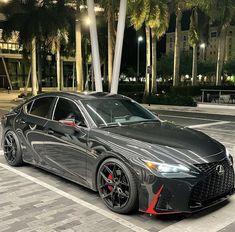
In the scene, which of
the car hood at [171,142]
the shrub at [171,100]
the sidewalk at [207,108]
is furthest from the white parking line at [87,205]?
the shrub at [171,100]

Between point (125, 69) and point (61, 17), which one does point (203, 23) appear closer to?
point (61, 17)

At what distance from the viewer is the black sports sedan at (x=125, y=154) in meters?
4.16

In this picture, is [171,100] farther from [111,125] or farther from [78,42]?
[111,125]

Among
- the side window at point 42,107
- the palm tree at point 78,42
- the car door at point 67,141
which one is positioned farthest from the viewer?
the palm tree at point 78,42

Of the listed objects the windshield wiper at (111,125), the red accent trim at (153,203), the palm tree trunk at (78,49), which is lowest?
the red accent trim at (153,203)

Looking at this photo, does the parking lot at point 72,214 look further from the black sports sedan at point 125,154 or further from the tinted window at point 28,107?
the tinted window at point 28,107

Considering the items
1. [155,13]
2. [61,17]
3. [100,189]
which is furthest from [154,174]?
[61,17]

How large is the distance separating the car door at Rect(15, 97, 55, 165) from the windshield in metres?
0.97

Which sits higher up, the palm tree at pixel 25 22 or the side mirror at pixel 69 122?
the palm tree at pixel 25 22

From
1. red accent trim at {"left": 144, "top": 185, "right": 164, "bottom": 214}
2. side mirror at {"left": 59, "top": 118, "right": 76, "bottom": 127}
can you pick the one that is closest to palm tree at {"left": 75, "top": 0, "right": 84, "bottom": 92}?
side mirror at {"left": 59, "top": 118, "right": 76, "bottom": 127}

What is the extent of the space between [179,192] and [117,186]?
88 cm

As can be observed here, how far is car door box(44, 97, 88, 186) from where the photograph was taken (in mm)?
5199

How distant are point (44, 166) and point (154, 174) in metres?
2.55

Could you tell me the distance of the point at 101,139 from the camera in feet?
16.1
